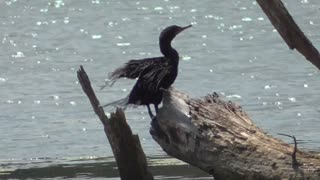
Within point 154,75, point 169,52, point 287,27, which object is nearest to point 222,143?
point 154,75

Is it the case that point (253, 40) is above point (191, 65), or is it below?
below

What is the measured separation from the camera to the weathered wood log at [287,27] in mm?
6854

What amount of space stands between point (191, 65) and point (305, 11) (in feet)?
27.1

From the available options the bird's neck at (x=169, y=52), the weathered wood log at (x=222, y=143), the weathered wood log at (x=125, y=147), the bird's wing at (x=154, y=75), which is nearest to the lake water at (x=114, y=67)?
the weathered wood log at (x=125, y=147)

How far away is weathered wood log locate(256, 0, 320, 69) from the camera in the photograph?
6.85 m

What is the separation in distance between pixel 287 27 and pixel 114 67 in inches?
436

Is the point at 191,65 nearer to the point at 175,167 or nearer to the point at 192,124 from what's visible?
the point at 175,167

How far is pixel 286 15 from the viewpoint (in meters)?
6.87

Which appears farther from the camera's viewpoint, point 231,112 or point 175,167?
point 175,167

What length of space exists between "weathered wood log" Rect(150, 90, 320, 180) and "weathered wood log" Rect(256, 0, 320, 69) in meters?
0.68

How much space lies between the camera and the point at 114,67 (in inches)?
706

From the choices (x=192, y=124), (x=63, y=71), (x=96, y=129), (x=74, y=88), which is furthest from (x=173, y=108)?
(x=63, y=71)

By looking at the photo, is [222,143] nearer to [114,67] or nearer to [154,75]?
→ [154,75]

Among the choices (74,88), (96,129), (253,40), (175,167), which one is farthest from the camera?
(253,40)
